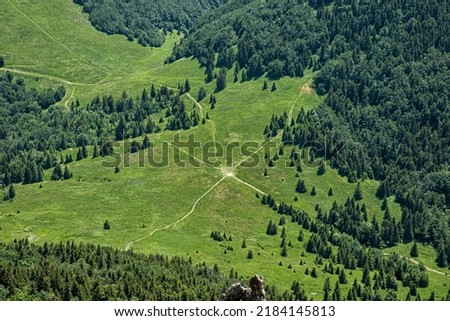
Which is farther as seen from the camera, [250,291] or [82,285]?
[82,285]

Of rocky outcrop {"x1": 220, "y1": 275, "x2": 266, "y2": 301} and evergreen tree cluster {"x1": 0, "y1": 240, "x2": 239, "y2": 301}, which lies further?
evergreen tree cluster {"x1": 0, "y1": 240, "x2": 239, "y2": 301}

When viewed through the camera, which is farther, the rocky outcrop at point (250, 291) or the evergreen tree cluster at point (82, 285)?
the evergreen tree cluster at point (82, 285)

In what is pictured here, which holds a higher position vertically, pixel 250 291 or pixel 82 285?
pixel 250 291

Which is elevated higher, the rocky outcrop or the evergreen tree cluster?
the rocky outcrop

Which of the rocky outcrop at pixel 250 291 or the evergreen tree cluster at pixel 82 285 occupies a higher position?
the rocky outcrop at pixel 250 291
